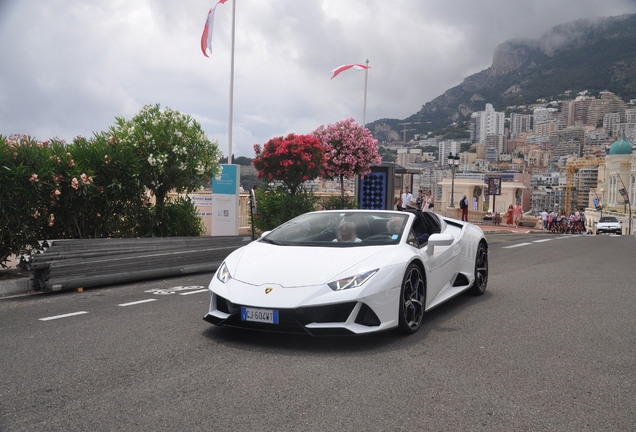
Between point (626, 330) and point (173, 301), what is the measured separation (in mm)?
5258

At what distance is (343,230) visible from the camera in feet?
21.4

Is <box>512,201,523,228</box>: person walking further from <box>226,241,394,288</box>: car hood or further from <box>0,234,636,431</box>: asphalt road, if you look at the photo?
<box>226,241,394,288</box>: car hood

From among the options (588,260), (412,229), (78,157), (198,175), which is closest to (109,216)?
(78,157)

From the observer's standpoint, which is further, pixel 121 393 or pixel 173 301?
pixel 173 301

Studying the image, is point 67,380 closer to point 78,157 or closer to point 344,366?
point 344,366

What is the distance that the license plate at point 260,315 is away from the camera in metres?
5.02

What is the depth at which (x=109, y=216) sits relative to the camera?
10852 millimetres

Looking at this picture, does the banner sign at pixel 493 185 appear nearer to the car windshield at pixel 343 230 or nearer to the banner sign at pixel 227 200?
the banner sign at pixel 227 200

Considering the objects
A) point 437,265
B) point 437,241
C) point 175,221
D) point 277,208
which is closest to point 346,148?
point 277,208

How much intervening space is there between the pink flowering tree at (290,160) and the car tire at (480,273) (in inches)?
397

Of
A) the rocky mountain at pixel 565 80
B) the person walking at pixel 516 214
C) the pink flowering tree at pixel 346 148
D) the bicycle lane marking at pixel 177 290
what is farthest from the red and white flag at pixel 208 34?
the rocky mountain at pixel 565 80

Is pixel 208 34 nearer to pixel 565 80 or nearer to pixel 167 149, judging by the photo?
pixel 167 149

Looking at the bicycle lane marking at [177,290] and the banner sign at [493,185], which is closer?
the bicycle lane marking at [177,290]

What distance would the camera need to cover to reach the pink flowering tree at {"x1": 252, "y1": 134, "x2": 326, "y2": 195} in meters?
18.0
